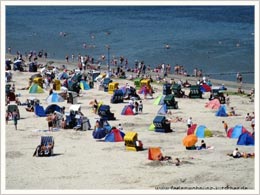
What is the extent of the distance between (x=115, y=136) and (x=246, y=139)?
550 cm

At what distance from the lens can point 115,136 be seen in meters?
26.4

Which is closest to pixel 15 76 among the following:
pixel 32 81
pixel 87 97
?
pixel 32 81

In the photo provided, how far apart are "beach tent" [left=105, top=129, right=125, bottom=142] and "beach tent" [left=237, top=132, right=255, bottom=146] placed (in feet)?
16.3

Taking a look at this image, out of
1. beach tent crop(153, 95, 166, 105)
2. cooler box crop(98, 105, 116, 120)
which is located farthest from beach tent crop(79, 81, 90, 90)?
cooler box crop(98, 105, 116, 120)

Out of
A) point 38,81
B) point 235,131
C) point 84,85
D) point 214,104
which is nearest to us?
point 235,131

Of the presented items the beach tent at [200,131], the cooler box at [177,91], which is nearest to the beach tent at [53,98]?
the cooler box at [177,91]

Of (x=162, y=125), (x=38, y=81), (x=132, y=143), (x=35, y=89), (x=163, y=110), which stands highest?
(x=38, y=81)

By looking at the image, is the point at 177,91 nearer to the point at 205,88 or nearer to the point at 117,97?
the point at 205,88

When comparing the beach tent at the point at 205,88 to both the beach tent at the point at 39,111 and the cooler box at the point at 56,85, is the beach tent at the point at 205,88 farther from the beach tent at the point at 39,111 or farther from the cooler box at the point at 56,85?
the beach tent at the point at 39,111

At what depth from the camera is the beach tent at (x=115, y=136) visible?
26.3 m

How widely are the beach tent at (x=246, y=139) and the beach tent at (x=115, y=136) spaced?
4.98 metres

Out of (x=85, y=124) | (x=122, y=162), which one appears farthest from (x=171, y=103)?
(x=122, y=162)

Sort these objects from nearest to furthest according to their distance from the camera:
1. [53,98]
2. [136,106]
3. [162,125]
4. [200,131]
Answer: [200,131]
[162,125]
[136,106]
[53,98]

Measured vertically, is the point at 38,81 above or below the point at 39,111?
above
